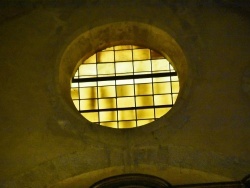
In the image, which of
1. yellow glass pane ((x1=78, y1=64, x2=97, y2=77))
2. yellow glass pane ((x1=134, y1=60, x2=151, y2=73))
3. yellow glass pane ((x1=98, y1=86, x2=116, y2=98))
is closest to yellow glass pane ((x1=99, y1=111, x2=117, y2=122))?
yellow glass pane ((x1=98, y1=86, x2=116, y2=98))

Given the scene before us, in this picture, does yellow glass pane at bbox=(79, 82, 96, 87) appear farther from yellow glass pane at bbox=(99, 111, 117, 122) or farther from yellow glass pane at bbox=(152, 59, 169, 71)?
yellow glass pane at bbox=(152, 59, 169, 71)

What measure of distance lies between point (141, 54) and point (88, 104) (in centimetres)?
130

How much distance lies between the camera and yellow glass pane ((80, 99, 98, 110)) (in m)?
9.48

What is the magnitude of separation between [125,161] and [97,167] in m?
0.40

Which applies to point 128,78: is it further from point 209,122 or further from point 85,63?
point 209,122

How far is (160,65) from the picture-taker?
390 inches

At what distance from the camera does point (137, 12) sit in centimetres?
970

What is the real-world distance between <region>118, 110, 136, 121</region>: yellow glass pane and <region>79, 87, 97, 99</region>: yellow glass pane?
525mm

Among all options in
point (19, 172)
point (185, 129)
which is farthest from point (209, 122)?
point (19, 172)

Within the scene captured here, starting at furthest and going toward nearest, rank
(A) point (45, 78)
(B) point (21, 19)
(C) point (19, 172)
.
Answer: (B) point (21, 19)
(A) point (45, 78)
(C) point (19, 172)

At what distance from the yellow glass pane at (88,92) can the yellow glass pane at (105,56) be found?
0.60 metres

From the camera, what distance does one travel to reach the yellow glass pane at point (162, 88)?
9.62 meters

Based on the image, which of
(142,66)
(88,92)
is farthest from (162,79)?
(88,92)

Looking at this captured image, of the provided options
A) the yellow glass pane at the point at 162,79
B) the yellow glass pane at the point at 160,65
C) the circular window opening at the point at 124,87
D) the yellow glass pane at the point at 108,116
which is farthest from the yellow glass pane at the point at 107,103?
the yellow glass pane at the point at 160,65
